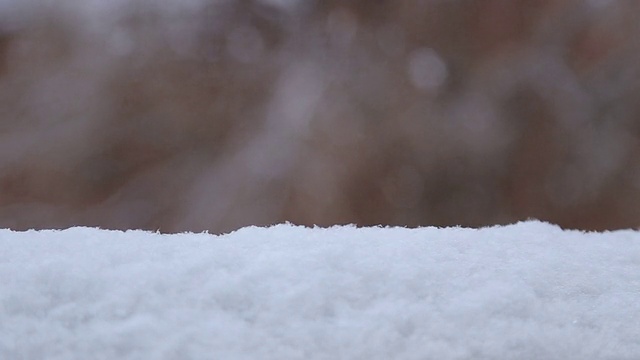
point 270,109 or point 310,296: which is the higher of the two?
point 270,109

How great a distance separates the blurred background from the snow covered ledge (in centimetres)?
10

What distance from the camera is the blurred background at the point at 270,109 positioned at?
515 mm

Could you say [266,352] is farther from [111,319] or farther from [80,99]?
[80,99]

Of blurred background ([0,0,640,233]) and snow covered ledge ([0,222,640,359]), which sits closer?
snow covered ledge ([0,222,640,359])

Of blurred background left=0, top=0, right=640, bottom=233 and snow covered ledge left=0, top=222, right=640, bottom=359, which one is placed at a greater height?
blurred background left=0, top=0, right=640, bottom=233

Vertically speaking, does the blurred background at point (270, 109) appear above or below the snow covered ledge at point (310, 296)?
above

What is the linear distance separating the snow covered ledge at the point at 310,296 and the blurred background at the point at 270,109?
95 millimetres

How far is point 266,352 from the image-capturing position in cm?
33

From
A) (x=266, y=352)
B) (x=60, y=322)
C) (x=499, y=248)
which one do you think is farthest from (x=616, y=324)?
(x=60, y=322)

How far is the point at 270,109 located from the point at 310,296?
0.66 ft

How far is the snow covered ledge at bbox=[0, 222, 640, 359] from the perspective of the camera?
1.10ft

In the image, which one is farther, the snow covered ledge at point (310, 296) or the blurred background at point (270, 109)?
the blurred background at point (270, 109)

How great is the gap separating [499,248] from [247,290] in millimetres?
161

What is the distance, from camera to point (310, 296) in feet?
1.19
